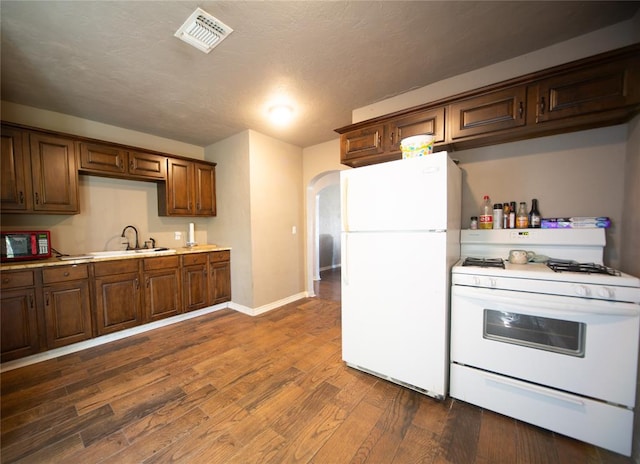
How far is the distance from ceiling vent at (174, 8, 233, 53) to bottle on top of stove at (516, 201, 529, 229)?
2.63 meters

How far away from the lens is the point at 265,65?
1.99 m

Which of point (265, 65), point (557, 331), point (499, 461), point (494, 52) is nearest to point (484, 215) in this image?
point (557, 331)

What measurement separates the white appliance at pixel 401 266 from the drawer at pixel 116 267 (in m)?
2.54

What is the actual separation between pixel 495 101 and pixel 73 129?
175 inches

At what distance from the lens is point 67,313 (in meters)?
2.38

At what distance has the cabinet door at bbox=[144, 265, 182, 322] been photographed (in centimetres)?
290

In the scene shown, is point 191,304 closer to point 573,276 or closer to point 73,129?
point 73,129

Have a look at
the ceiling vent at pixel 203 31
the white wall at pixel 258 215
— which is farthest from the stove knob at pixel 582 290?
the white wall at pixel 258 215

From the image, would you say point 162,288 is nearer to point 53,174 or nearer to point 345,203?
point 53,174

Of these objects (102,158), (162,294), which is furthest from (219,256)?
(102,158)

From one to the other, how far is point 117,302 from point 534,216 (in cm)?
424

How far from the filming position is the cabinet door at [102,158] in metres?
2.69

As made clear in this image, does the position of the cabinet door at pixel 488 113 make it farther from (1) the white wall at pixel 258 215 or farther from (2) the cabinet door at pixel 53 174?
(2) the cabinet door at pixel 53 174

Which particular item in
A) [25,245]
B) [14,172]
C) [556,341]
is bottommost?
[556,341]
